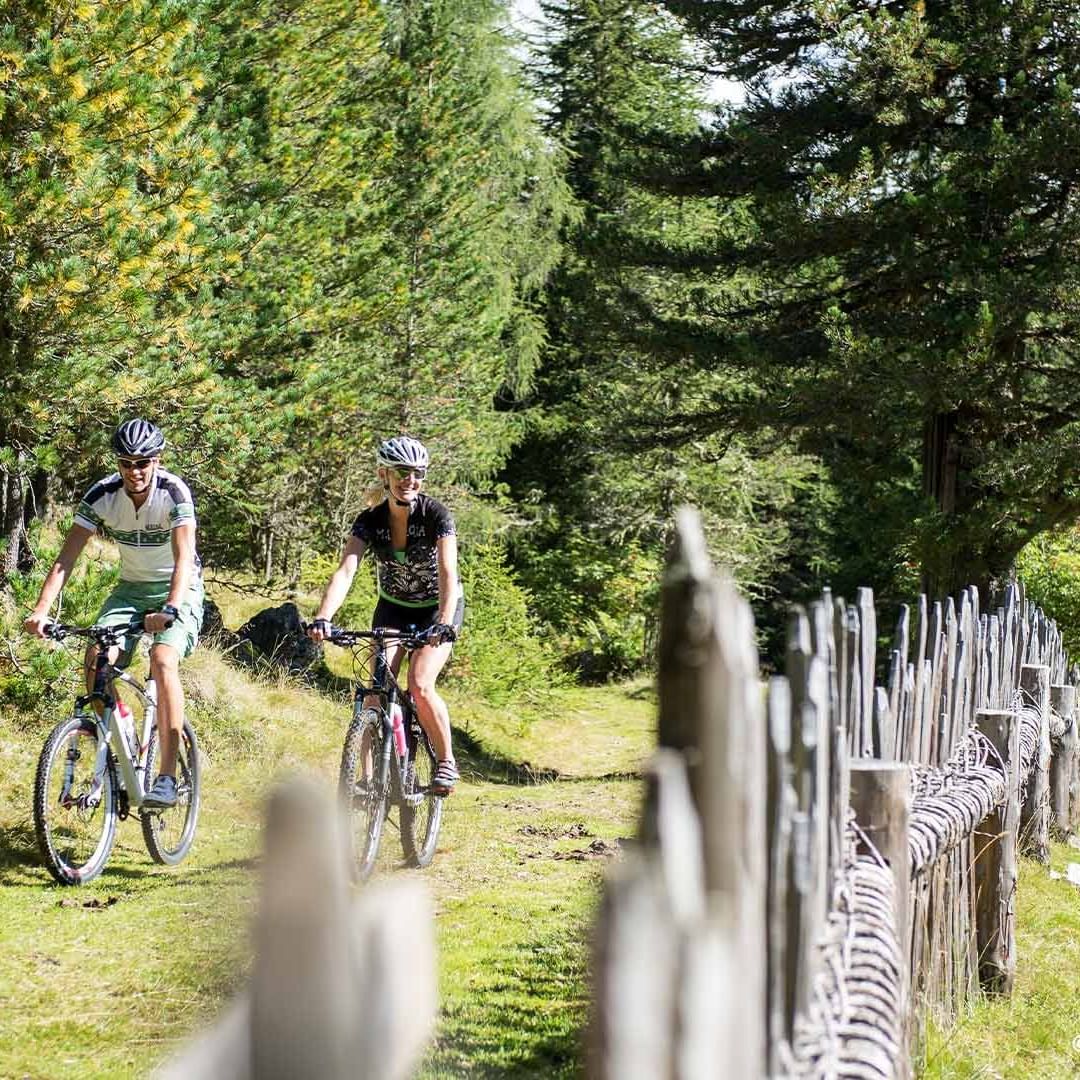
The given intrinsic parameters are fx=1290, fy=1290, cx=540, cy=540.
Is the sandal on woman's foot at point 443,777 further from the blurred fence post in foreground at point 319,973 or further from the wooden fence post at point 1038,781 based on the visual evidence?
the blurred fence post in foreground at point 319,973

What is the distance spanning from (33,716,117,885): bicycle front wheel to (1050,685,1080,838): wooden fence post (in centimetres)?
598

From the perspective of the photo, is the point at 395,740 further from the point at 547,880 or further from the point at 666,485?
the point at 666,485

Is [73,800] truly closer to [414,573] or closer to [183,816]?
[183,816]

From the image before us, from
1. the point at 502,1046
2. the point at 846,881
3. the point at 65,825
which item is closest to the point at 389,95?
the point at 65,825

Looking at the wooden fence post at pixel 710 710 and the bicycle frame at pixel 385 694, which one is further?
the bicycle frame at pixel 385 694

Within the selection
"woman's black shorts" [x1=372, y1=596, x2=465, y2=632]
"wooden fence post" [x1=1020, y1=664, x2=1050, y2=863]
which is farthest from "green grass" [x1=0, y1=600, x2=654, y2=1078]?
"wooden fence post" [x1=1020, y1=664, x2=1050, y2=863]

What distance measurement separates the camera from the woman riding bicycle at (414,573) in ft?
21.1

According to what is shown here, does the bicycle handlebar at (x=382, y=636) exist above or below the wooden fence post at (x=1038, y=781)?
above

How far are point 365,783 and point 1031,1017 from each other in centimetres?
317

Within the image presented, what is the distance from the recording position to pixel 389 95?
16.7 m

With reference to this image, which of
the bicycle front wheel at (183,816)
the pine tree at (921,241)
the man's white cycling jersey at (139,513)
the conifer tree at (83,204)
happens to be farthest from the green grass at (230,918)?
the pine tree at (921,241)

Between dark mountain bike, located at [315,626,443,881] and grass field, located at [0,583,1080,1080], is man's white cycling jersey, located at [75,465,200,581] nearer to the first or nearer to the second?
dark mountain bike, located at [315,626,443,881]

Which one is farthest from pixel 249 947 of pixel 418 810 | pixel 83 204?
pixel 83 204

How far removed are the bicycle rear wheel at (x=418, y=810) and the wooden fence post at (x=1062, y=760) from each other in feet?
14.0
